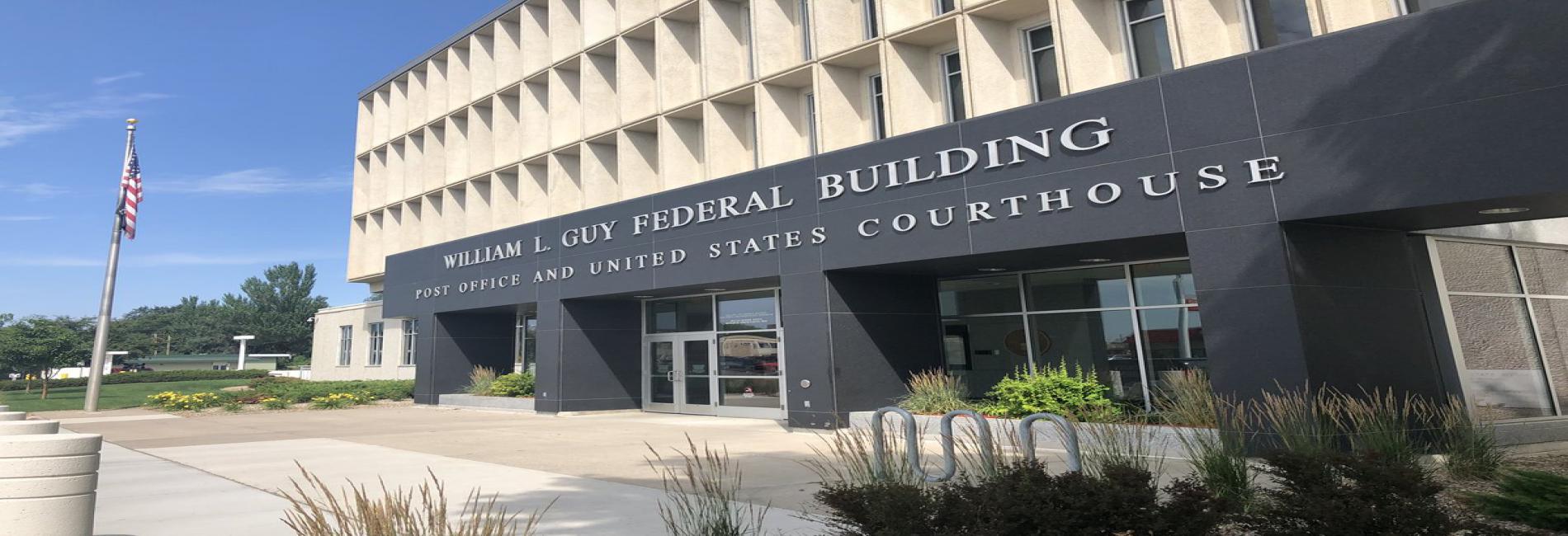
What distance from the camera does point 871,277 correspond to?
16.5 metres

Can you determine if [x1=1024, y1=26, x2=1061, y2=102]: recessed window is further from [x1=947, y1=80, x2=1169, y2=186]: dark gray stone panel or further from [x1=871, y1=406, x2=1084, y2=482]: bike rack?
[x1=871, y1=406, x2=1084, y2=482]: bike rack

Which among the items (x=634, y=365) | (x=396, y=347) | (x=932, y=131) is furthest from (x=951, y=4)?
(x=396, y=347)

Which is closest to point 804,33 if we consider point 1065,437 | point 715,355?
point 715,355

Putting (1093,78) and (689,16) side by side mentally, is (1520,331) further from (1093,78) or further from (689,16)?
(689,16)

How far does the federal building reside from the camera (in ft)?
33.6

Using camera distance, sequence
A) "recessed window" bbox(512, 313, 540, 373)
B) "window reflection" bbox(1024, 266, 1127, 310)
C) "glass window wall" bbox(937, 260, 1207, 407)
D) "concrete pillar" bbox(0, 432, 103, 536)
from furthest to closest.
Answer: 1. "recessed window" bbox(512, 313, 540, 373)
2. "window reflection" bbox(1024, 266, 1127, 310)
3. "glass window wall" bbox(937, 260, 1207, 407)
4. "concrete pillar" bbox(0, 432, 103, 536)

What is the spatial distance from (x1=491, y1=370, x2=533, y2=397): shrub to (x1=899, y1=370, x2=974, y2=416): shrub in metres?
13.8

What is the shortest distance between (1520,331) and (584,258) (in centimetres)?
1924

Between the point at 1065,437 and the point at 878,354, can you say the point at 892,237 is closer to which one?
the point at 878,354

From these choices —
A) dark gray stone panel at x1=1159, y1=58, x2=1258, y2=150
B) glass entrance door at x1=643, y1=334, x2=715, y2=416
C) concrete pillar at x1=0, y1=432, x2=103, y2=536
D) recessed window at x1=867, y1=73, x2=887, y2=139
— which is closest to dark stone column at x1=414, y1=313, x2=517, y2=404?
glass entrance door at x1=643, y1=334, x2=715, y2=416

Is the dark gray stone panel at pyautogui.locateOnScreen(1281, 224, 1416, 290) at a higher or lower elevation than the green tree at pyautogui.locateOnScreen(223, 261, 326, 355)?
lower

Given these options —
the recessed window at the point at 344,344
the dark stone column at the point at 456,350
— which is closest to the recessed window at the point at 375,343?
the recessed window at the point at 344,344

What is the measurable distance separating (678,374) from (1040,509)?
1789cm

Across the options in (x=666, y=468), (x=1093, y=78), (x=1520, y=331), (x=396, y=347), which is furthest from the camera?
(x=396, y=347)
